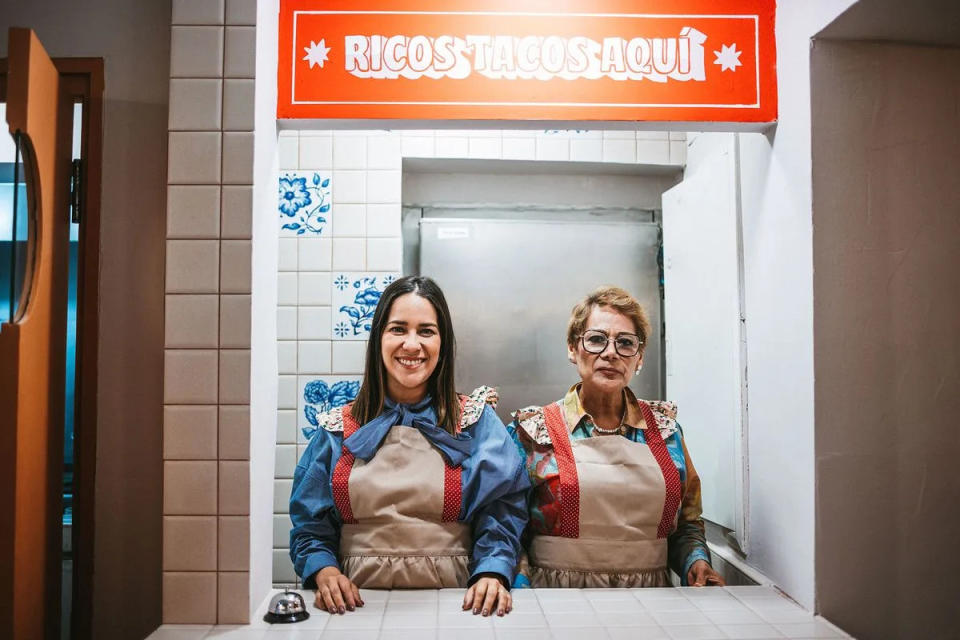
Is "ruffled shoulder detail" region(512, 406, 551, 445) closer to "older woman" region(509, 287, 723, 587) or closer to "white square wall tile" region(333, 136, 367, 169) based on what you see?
"older woman" region(509, 287, 723, 587)

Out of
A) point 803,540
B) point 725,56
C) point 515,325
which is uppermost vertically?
point 725,56

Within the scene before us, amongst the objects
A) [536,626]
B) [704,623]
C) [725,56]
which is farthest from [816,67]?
[536,626]

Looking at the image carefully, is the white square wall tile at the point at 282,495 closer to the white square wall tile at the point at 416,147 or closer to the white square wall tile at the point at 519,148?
the white square wall tile at the point at 416,147

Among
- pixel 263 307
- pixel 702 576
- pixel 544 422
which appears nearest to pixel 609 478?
pixel 544 422

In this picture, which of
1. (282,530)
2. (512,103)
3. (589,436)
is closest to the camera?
(512,103)

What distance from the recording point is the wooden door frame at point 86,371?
1.51m

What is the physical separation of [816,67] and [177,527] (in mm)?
1767

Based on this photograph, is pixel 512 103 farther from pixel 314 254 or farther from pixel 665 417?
pixel 314 254

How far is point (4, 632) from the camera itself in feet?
4.16

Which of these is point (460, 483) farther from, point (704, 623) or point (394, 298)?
point (704, 623)

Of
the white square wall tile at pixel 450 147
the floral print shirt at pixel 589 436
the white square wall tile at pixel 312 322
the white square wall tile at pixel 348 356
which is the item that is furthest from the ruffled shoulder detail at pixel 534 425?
the white square wall tile at pixel 450 147

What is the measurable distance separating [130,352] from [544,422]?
111 centimetres

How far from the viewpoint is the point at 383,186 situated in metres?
2.79

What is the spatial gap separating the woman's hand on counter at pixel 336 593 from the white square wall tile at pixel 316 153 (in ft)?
5.83
